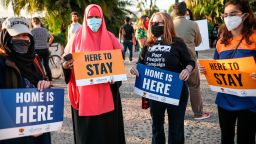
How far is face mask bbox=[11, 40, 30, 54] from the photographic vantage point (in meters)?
2.74

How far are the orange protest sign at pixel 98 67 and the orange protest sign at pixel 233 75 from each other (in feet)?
3.23

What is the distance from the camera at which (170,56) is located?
12.1ft

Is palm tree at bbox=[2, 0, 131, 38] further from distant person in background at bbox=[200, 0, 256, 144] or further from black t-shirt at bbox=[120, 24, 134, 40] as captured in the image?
distant person in background at bbox=[200, 0, 256, 144]

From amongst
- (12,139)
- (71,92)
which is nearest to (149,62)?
(71,92)

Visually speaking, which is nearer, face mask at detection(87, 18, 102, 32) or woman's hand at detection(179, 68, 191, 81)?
face mask at detection(87, 18, 102, 32)

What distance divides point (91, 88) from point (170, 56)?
0.94 m

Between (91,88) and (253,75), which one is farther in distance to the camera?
(91,88)

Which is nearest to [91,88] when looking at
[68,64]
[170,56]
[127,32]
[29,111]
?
[68,64]

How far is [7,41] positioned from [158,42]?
5.64 feet

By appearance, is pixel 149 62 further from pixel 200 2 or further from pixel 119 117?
pixel 200 2

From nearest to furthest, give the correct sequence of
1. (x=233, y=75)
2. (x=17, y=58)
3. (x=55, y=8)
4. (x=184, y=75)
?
(x=17, y=58), (x=233, y=75), (x=184, y=75), (x=55, y=8)

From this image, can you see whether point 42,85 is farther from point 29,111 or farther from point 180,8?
point 180,8

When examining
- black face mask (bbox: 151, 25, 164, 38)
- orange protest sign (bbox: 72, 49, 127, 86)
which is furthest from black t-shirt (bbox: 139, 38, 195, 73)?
orange protest sign (bbox: 72, 49, 127, 86)

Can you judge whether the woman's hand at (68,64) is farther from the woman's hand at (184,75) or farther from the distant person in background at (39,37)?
the distant person in background at (39,37)
